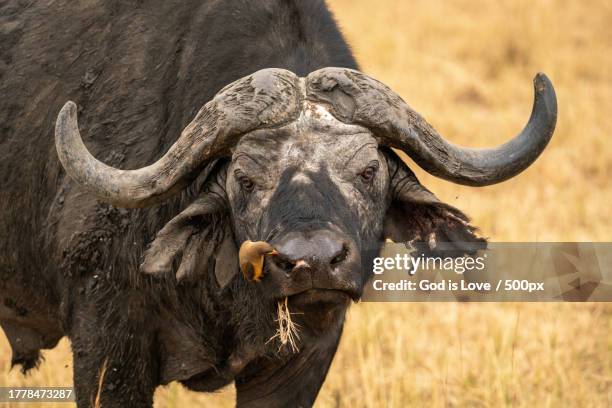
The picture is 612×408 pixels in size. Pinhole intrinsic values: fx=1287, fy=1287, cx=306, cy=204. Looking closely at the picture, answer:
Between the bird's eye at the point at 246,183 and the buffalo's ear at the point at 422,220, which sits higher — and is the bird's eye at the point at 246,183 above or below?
above

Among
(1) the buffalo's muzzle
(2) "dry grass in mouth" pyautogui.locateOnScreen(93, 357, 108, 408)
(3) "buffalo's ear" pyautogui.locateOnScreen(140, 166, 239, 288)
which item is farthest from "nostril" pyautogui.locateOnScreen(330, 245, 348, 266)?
(2) "dry grass in mouth" pyautogui.locateOnScreen(93, 357, 108, 408)

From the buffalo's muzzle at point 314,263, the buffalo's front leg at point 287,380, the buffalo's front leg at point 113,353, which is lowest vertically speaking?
the buffalo's front leg at point 287,380

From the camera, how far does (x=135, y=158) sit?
5.59 m

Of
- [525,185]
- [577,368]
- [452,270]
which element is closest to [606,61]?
[525,185]

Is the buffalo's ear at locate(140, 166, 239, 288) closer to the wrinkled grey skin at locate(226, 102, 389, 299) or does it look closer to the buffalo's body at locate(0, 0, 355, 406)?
the wrinkled grey skin at locate(226, 102, 389, 299)

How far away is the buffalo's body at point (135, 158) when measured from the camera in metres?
5.57

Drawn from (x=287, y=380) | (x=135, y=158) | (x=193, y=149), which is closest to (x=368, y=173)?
(x=193, y=149)

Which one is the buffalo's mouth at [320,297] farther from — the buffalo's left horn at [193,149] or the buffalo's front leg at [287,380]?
the buffalo's front leg at [287,380]

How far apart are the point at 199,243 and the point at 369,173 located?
76 cm

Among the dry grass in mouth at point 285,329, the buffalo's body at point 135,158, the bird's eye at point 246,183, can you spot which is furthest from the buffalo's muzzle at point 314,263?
the buffalo's body at point 135,158

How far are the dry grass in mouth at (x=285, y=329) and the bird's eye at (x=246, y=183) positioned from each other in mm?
488

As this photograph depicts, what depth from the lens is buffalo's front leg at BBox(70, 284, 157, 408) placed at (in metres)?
5.58

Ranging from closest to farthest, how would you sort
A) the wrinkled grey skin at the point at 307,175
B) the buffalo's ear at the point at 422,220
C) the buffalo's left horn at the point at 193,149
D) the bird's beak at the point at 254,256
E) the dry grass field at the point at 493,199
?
the bird's beak at the point at 254,256, the wrinkled grey skin at the point at 307,175, the buffalo's left horn at the point at 193,149, the buffalo's ear at the point at 422,220, the dry grass field at the point at 493,199

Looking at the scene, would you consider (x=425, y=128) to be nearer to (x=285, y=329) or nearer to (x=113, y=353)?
(x=285, y=329)
